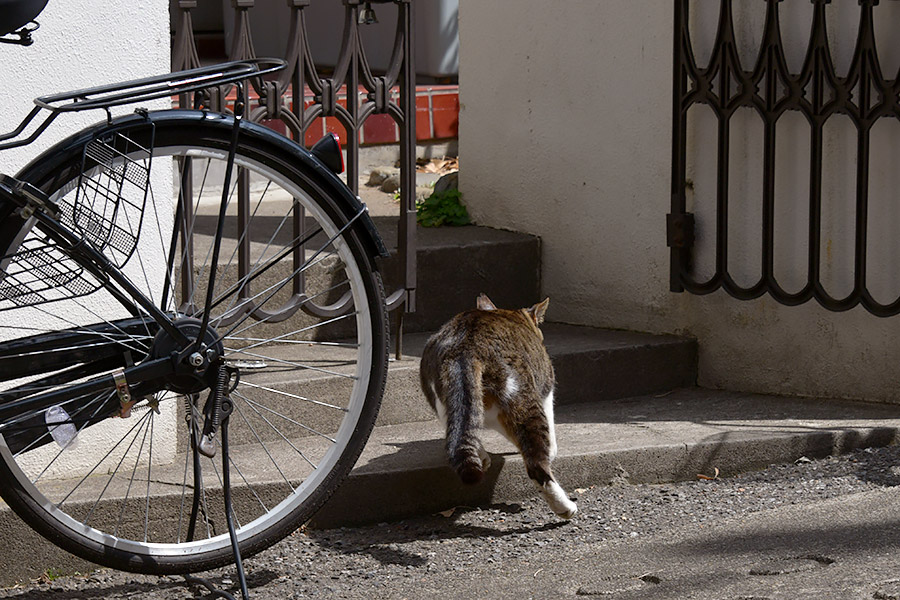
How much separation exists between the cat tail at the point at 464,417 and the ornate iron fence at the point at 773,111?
64.9 inches

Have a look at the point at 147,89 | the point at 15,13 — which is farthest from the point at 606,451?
the point at 15,13

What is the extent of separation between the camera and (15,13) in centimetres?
268

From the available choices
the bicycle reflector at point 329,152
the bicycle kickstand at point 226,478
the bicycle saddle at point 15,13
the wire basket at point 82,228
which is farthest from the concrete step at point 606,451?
the bicycle saddle at point 15,13

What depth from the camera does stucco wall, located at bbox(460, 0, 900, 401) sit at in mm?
4785

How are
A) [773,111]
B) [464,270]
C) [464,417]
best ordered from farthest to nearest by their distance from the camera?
[464,270] → [773,111] → [464,417]

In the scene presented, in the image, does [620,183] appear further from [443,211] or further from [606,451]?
[606,451]

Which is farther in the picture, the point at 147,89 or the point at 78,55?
the point at 78,55

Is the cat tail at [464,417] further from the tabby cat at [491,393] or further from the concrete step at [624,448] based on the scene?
the concrete step at [624,448]

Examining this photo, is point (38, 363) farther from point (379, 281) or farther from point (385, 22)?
point (385, 22)

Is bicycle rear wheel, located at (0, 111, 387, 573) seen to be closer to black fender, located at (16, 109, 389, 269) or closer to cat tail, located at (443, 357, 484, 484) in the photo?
black fender, located at (16, 109, 389, 269)

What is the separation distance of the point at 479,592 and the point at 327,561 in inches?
21.9

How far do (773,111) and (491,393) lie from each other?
1.78 metres

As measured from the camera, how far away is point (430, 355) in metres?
3.92

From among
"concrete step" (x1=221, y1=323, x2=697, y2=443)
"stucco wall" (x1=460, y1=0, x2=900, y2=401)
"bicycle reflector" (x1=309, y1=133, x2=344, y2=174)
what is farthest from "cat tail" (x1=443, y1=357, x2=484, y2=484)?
"stucco wall" (x1=460, y1=0, x2=900, y2=401)
